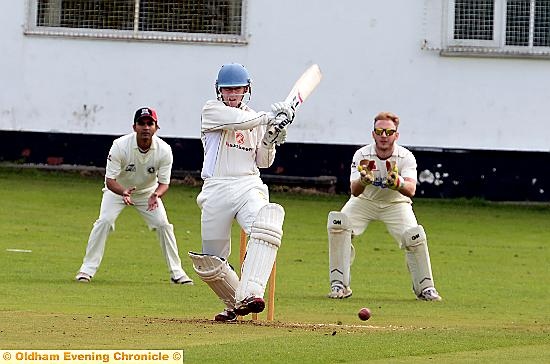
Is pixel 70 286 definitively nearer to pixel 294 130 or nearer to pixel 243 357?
pixel 243 357

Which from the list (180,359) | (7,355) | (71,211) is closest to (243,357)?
(180,359)

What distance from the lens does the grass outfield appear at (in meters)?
9.07

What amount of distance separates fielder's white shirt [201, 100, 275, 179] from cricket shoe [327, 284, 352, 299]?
3088 millimetres

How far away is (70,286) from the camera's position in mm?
13891

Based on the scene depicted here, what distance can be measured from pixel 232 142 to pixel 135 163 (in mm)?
4442

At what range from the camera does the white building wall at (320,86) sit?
78.9 feet

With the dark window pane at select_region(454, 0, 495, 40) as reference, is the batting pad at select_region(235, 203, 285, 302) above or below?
below

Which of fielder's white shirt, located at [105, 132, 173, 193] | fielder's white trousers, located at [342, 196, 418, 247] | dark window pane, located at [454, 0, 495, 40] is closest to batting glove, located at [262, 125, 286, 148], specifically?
fielder's white trousers, located at [342, 196, 418, 247]

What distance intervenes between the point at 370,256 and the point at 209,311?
601 cm

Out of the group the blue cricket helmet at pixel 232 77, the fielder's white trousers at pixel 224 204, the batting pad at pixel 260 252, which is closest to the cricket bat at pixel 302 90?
the blue cricket helmet at pixel 232 77

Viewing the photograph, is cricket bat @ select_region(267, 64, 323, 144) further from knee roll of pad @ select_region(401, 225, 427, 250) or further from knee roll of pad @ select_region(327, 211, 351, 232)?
knee roll of pad @ select_region(401, 225, 427, 250)

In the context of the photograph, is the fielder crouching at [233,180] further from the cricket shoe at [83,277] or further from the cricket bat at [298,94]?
the cricket shoe at [83,277]

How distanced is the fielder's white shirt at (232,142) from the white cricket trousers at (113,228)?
4.12 meters

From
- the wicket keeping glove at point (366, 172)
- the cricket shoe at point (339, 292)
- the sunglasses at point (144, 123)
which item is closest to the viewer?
the wicket keeping glove at point (366, 172)
